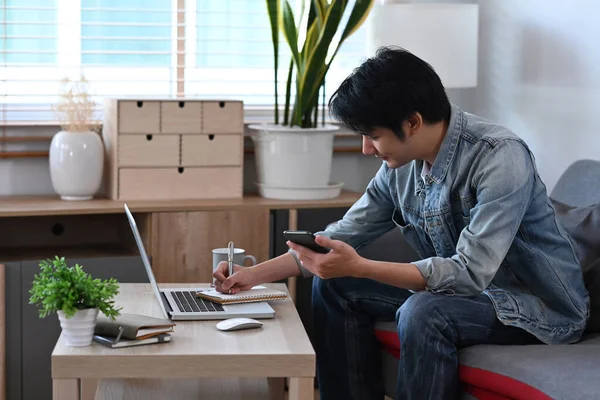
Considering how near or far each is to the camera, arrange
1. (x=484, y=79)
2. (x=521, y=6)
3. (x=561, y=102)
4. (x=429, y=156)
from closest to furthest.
A: (x=429, y=156)
(x=561, y=102)
(x=521, y=6)
(x=484, y=79)

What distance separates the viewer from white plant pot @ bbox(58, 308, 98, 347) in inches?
69.9

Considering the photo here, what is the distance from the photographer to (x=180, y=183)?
3121 millimetres

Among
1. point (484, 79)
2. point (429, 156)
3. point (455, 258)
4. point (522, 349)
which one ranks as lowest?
point (522, 349)

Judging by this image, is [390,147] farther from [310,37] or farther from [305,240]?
[310,37]

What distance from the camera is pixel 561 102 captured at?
10.3 ft

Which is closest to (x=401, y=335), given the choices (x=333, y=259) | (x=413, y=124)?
(x=333, y=259)

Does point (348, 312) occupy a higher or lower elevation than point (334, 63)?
lower

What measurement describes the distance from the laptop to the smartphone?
0.19 m

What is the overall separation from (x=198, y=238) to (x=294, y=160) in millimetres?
434

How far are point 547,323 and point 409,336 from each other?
33 centimetres

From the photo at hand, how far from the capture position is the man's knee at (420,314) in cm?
198

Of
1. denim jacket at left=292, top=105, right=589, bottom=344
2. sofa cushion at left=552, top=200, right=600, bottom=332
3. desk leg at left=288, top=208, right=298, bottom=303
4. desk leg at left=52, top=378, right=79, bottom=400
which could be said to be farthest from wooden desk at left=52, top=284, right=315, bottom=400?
desk leg at left=288, top=208, right=298, bottom=303

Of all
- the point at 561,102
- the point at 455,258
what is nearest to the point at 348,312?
the point at 455,258

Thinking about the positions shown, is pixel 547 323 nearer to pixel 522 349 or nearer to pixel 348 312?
pixel 522 349
